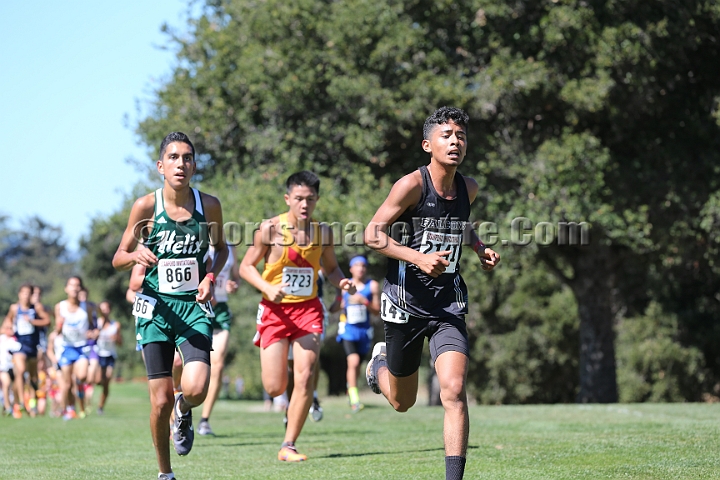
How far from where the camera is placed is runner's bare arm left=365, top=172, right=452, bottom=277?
5.95m

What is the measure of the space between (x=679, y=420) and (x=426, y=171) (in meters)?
7.45

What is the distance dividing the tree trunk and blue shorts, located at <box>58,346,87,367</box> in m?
12.5

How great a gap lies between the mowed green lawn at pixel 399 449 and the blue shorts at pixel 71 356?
2.03m

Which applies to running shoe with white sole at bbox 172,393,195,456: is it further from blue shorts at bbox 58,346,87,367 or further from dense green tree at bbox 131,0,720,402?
dense green tree at bbox 131,0,720,402

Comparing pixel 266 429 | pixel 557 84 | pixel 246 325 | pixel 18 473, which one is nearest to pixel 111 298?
pixel 246 325

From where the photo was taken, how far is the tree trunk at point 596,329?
2286 centimetres

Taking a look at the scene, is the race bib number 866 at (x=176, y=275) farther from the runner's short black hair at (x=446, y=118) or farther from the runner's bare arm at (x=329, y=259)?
the runner's bare arm at (x=329, y=259)

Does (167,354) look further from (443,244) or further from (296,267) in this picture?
(296,267)

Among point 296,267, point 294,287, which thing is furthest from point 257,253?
point 294,287

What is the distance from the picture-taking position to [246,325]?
3772cm

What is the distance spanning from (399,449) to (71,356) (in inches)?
346

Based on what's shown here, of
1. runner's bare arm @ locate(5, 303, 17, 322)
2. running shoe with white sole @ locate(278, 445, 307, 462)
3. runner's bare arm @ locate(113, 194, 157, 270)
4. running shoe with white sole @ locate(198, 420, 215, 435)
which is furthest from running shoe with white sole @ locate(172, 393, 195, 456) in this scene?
runner's bare arm @ locate(5, 303, 17, 322)

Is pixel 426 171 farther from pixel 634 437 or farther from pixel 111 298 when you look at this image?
pixel 111 298

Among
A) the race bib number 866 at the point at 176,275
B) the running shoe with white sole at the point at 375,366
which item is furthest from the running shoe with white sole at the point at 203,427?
the race bib number 866 at the point at 176,275
